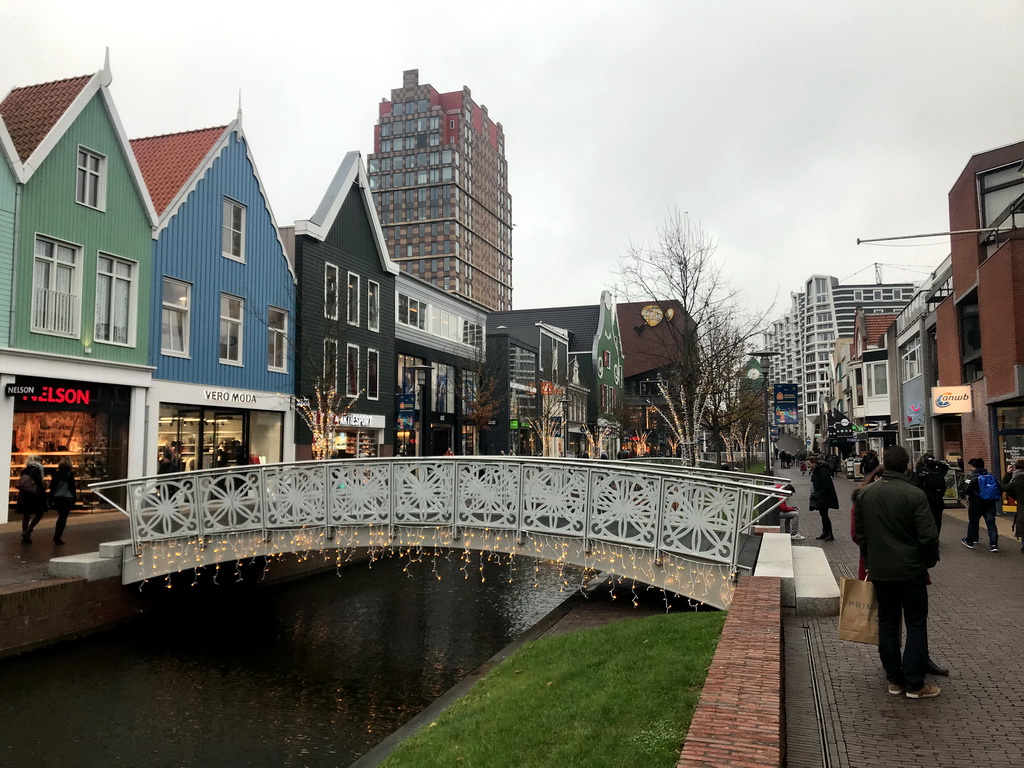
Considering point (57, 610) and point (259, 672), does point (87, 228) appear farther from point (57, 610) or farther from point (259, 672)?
point (259, 672)

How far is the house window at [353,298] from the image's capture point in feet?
105

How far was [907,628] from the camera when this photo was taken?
6.20m

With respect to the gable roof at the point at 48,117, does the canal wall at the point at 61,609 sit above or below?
below

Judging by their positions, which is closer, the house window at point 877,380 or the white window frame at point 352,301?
the white window frame at point 352,301

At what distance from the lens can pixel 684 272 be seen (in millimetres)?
22938

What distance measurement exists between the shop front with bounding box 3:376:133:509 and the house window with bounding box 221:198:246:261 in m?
6.21

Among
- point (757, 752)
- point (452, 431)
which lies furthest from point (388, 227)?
point (757, 752)

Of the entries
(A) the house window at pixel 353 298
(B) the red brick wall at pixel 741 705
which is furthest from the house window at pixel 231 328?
(B) the red brick wall at pixel 741 705

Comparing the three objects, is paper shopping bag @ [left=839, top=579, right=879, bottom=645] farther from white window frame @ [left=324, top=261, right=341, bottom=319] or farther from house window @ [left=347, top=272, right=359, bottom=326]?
house window @ [left=347, top=272, right=359, bottom=326]

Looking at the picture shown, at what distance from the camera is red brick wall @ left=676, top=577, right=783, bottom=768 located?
13.0 ft

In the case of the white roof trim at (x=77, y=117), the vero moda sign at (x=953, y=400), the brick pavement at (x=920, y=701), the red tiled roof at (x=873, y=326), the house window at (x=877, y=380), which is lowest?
the brick pavement at (x=920, y=701)

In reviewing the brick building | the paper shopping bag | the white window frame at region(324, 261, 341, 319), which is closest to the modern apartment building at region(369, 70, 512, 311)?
the white window frame at region(324, 261, 341, 319)

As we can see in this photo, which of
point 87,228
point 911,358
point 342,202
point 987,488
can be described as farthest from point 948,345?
point 87,228

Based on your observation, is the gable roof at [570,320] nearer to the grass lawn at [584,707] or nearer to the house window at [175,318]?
the house window at [175,318]
